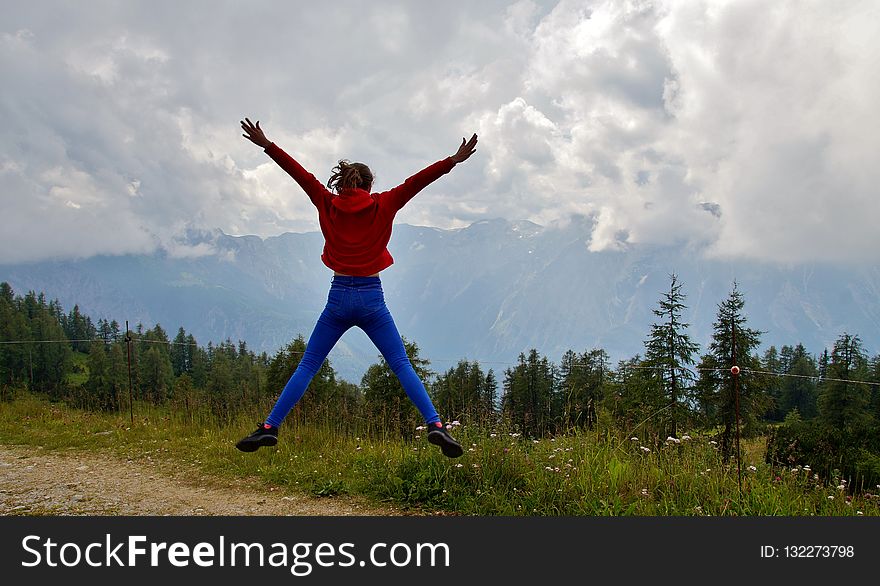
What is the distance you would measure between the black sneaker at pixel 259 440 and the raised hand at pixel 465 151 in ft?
9.68

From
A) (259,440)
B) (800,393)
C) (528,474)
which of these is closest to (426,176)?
(259,440)

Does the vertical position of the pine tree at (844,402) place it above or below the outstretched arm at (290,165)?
below

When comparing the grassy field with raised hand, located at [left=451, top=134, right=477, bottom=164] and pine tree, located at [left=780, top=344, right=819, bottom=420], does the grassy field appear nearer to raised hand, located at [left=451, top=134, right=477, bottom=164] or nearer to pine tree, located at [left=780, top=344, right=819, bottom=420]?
raised hand, located at [left=451, top=134, right=477, bottom=164]

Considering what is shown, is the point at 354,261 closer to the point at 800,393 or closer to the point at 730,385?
the point at 730,385

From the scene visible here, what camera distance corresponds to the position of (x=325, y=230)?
15.9ft

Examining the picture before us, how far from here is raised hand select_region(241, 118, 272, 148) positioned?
15.6 ft

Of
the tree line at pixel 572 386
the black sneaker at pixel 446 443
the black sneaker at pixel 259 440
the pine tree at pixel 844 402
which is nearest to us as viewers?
the black sneaker at pixel 446 443

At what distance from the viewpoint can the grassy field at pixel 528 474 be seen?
465cm

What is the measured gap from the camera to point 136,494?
228 inches

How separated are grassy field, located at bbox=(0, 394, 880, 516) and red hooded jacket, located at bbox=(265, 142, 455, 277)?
2.34m

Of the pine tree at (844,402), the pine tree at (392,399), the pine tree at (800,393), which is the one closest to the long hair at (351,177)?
the pine tree at (392,399)

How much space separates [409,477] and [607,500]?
2.04 m

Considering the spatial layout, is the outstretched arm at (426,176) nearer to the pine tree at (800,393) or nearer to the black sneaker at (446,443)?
the black sneaker at (446,443)

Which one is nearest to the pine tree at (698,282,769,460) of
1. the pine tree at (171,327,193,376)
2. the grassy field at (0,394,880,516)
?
the grassy field at (0,394,880,516)
